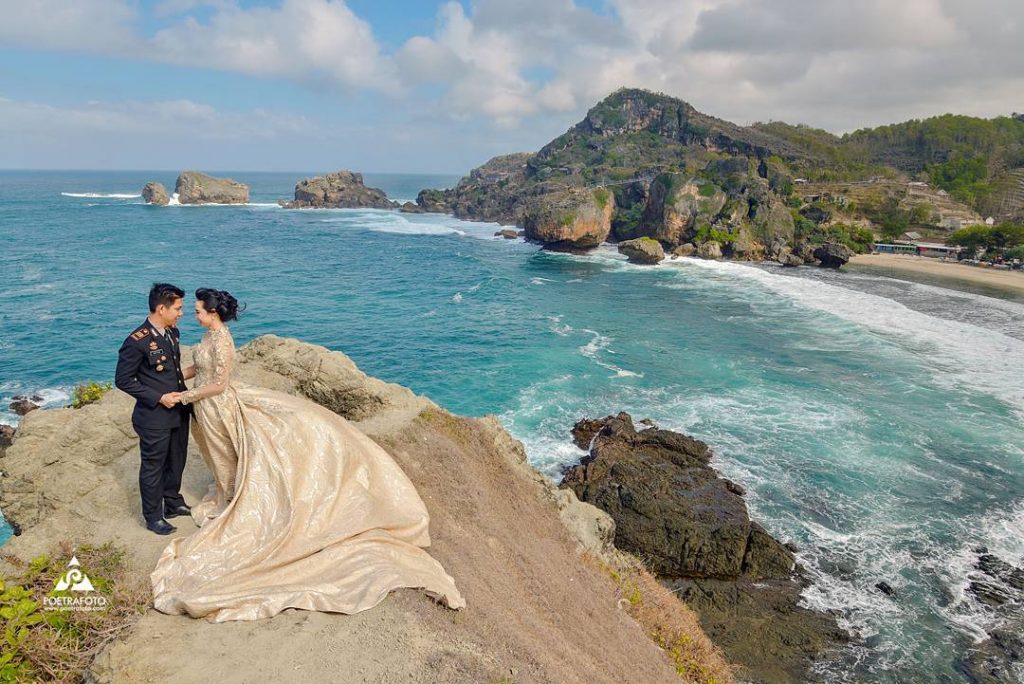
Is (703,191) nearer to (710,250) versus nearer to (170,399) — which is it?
(710,250)

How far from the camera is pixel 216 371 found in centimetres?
699

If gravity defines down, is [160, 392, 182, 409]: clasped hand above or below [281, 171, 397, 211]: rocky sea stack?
below

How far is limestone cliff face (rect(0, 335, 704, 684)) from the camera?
559 centimetres

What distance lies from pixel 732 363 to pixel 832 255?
42.5 m

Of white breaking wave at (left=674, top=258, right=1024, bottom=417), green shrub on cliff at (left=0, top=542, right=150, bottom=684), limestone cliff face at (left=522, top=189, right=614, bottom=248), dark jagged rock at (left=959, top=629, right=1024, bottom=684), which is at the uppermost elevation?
limestone cliff face at (left=522, top=189, right=614, bottom=248)

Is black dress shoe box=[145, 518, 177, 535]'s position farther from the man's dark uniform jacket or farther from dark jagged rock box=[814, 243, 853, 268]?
dark jagged rock box=[814, 243, 853, 268]

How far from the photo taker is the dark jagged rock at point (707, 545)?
1377 centimetres

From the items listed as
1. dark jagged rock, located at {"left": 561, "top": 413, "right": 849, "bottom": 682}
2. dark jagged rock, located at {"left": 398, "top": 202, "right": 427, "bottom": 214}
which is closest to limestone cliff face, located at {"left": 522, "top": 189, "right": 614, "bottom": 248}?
dark jagged rock, located at {"left": 398, "top": 202, "right": 427, "bottom": 214}

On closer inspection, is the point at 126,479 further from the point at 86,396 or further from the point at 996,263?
the point at 996,263

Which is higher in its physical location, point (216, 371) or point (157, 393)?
point (216, 371)

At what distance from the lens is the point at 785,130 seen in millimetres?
162625

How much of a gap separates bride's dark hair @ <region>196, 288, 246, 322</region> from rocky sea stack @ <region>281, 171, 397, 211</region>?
416 ft
